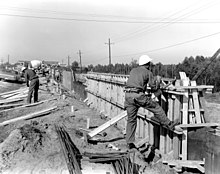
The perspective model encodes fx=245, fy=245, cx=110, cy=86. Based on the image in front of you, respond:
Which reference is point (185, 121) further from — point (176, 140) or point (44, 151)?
point (44, 151)

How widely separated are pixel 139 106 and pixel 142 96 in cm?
34

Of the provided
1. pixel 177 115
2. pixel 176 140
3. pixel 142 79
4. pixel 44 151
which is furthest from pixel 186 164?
pixel 44 151

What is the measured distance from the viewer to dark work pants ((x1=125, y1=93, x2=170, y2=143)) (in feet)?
18.0

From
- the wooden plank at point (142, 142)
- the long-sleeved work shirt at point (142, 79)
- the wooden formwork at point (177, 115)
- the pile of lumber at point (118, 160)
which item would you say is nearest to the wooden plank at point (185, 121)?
the wooden formwork at point (177, 115)

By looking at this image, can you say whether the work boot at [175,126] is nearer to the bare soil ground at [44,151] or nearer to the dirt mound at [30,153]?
the bare soil ground at [44,151]

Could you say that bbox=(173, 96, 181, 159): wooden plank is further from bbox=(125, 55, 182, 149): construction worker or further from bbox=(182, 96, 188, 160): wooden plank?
bbox=(125, 55, 182, 149): construction worker

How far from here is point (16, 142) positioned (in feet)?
20.2

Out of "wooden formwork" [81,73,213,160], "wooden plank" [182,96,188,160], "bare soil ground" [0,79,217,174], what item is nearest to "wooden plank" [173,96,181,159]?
"wooden formwork" [81,73,213,160]

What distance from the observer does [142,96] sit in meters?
5.48

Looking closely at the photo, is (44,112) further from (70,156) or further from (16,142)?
(70,156)

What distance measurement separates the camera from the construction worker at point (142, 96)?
5.49 metres

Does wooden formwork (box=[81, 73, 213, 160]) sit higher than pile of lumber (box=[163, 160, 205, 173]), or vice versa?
wooden formwork (box=[81, 73, 213, 160])

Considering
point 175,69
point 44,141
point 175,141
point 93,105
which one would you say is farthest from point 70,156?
point 175,69

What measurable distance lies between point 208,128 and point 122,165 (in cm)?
226
